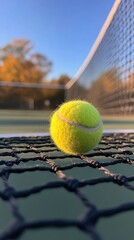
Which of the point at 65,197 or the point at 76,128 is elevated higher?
the point at 76,128

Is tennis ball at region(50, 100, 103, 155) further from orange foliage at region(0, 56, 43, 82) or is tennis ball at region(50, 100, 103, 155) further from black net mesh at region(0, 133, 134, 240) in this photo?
orange foliage at region(0, 56, 43, 82)

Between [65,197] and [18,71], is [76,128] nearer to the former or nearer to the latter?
[65,197]

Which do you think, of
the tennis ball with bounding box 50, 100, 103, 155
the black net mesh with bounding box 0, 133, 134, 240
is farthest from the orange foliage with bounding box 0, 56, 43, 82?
the black net mesh with bounding box 0, 133, 134, 240

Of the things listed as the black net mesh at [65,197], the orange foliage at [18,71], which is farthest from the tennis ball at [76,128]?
the orange foliage at [18,71]

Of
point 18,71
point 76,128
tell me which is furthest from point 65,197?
point 18,71

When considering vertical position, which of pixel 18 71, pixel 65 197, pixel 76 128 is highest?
pixel 18 71

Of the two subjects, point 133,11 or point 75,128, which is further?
point 133,11

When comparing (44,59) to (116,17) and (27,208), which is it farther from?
(27,208)

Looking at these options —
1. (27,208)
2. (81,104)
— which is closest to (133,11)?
(81,104)
